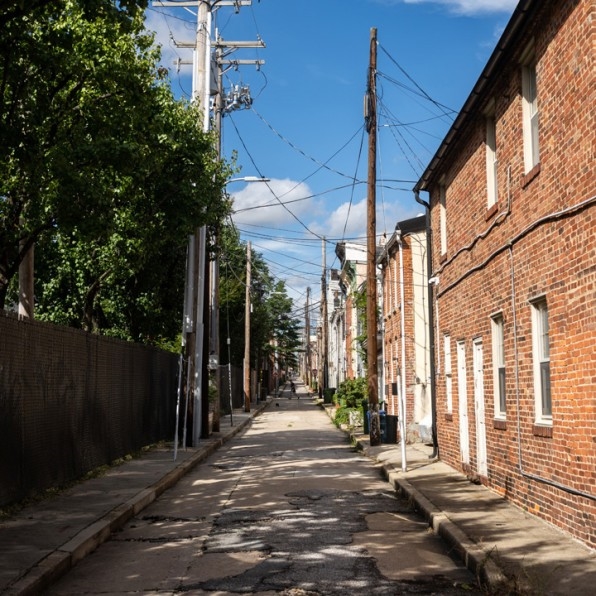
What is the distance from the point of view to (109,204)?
47.0 ft

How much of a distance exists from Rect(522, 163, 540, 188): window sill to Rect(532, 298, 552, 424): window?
59.5 inches

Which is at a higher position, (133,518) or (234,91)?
(234,91)

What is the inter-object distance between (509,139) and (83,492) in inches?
315

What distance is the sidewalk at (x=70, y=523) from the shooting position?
752cm

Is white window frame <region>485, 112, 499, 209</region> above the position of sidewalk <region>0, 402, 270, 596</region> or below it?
above

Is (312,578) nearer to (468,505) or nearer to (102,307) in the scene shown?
(468,505)

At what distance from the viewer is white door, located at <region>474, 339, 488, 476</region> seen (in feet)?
45.2

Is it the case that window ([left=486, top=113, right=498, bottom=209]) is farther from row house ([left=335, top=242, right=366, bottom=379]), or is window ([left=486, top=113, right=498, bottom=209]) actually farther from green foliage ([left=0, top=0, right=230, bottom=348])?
row house ([left=335, top=242, right=366, bottom=379])

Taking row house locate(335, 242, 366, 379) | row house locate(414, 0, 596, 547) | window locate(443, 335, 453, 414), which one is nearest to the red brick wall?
window locate(443, 335, 453, 414)

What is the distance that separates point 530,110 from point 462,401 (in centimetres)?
612

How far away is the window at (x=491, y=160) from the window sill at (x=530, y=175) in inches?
84.3

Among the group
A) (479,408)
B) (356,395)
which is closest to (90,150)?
(479,408)

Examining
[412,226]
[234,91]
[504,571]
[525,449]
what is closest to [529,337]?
[525,449]

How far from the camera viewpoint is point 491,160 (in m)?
13.4
